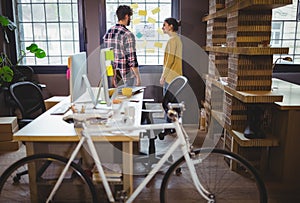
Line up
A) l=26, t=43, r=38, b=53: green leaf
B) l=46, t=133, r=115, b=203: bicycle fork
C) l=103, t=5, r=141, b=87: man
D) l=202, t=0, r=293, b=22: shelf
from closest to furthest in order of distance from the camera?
l=46, t=133, r=115, b=203: bicycle fork < l=202, t=0, r=293, b=22: shelf < l=103, t=5, r=141, b=87: man < l=26, t=43, r=38, b=53: green leaf

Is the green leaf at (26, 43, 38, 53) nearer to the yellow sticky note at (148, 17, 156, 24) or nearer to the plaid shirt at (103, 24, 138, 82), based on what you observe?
the plaid shirt at (103, 24, 138, 82)

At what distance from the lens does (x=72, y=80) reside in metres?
2.34

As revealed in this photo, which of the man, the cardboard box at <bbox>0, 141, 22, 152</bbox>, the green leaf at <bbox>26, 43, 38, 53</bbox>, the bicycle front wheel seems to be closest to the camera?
the bicycle front wheel

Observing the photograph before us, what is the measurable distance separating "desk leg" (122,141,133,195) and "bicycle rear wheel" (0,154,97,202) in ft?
0.80

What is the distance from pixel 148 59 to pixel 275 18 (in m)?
2.07

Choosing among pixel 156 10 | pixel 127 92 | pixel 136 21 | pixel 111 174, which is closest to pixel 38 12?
pixel 136 21

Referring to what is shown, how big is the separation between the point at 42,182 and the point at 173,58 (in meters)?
2.46

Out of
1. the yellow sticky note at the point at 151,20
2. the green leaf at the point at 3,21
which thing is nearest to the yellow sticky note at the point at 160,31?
the yellow sticky note at the point at 151,20

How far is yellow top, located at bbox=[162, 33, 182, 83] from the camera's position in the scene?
13.4 ft

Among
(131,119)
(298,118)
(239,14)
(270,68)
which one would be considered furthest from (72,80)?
(298,118)

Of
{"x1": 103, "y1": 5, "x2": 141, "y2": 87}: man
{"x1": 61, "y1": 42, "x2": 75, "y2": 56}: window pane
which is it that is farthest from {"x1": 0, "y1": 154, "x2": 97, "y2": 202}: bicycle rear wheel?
{"x1": 61, "y1": 42, "x2": 75, "y2": 56}: window pane

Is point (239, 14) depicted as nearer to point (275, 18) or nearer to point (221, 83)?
point (221, 83)

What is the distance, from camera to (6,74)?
4.06 metres

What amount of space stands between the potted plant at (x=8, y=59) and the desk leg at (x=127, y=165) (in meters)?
2.68
